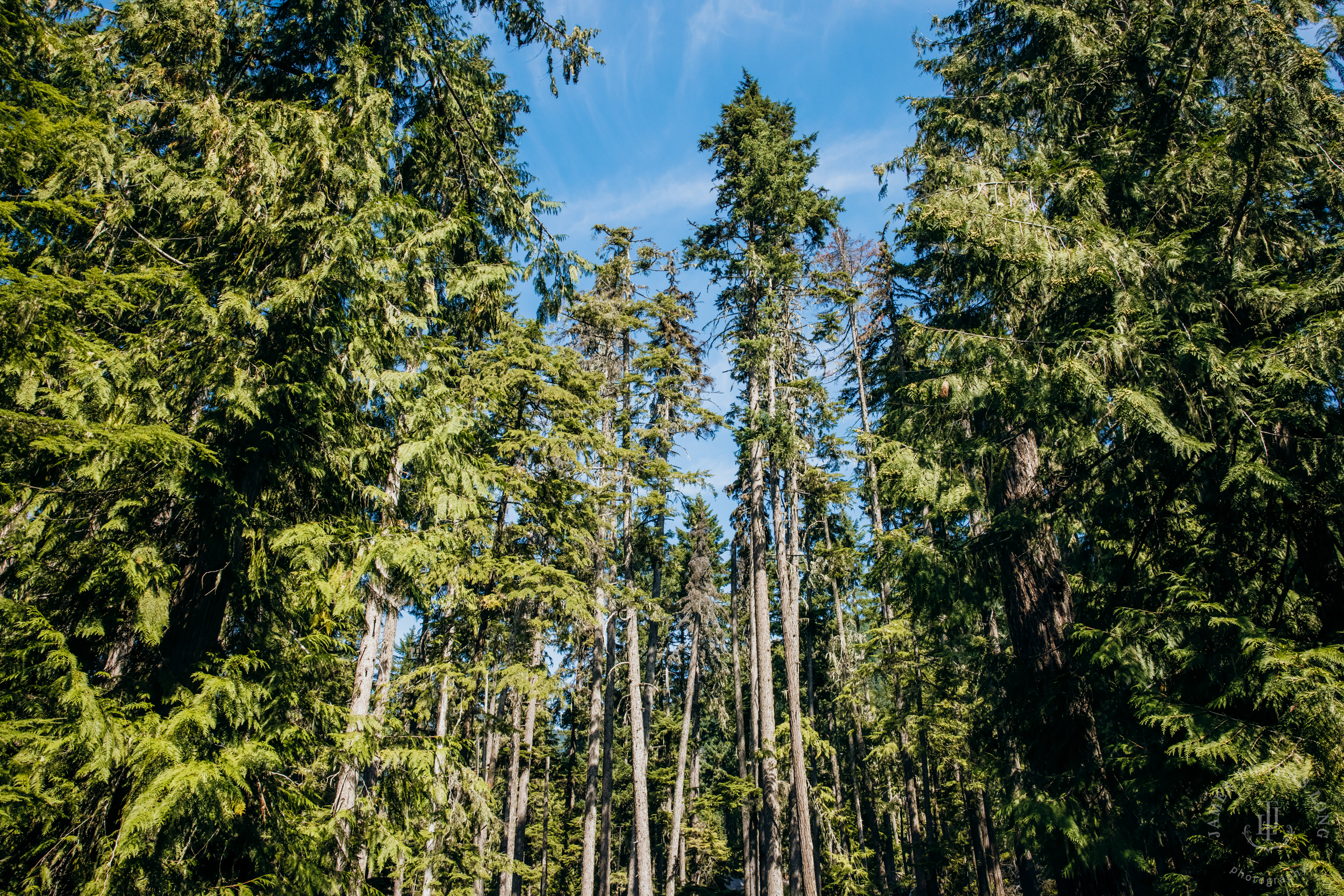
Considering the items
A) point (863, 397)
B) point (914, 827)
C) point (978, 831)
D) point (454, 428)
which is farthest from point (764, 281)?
point (978, 831)

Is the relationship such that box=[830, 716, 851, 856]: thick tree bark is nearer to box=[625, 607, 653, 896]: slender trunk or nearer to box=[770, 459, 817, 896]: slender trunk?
box=[770, 459, 817, 896]: slender trunk

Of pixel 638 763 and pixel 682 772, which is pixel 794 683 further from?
pixel 682 772

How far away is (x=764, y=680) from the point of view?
12.2 m

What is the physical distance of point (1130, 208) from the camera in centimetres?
688

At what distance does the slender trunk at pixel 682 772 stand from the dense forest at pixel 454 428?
11.2 m

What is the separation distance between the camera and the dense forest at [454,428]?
4355 mm

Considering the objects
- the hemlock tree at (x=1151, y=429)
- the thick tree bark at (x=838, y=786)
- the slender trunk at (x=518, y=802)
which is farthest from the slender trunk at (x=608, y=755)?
the hemlock tree at (x=1151, y=429)

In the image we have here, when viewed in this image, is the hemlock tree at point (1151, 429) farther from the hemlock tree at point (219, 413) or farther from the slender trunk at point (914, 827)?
the slender trunk at point (914, 827)

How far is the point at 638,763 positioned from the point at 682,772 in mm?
5638

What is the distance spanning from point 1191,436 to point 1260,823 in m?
3.01

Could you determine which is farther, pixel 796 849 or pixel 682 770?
pixel 682 770

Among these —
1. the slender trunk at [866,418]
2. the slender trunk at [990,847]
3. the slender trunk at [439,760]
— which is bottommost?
the slender trunk at [990,847]

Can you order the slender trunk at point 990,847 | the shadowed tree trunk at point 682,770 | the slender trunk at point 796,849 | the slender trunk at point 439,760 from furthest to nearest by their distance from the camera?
the shadowed tree trunk at point 682,770, the slender trunk at point 990,847, the slender trunk at point 796,849, the slender trunk at point 439,760

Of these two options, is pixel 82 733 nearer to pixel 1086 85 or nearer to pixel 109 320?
pixel 109 320
